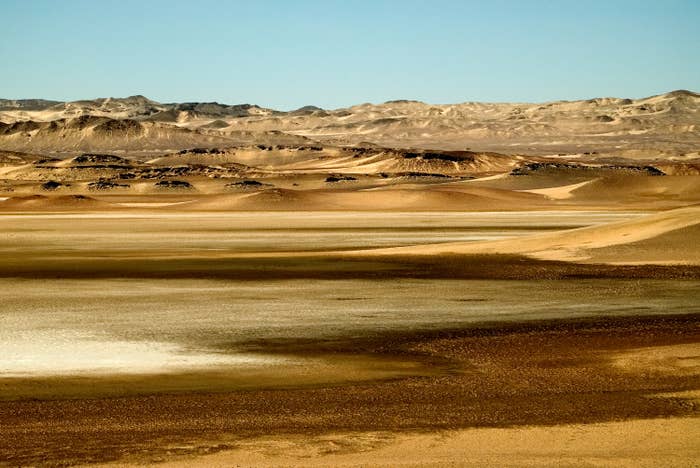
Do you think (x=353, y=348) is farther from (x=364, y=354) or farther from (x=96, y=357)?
(x=96, y=357)

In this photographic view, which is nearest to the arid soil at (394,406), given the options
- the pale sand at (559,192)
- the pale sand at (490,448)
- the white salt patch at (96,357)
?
the pale sand at (490,448)

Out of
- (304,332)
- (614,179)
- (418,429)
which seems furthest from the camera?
(614,179)

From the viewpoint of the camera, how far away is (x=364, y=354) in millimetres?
16203

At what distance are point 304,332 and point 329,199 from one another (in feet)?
181

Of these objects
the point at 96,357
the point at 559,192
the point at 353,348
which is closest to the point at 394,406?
the point at 353,348

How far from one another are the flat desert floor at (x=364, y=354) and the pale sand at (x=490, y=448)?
32mm

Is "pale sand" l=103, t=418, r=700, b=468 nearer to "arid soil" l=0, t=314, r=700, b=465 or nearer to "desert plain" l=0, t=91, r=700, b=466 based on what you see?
"desert plain" l=0, t=91, r=700, b=466

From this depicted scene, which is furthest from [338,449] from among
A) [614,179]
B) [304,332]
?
[614,179]

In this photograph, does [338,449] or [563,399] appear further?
[563,399]

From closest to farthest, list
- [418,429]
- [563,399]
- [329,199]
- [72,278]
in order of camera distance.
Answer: [418,429] < [563,399] < [72,278] < [329,199]

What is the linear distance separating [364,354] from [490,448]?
17.9 ft

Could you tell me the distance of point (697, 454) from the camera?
1057 cm

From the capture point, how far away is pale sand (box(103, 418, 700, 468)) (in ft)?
34.1

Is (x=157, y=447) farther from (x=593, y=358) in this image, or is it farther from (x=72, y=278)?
(x=72, y=278)
